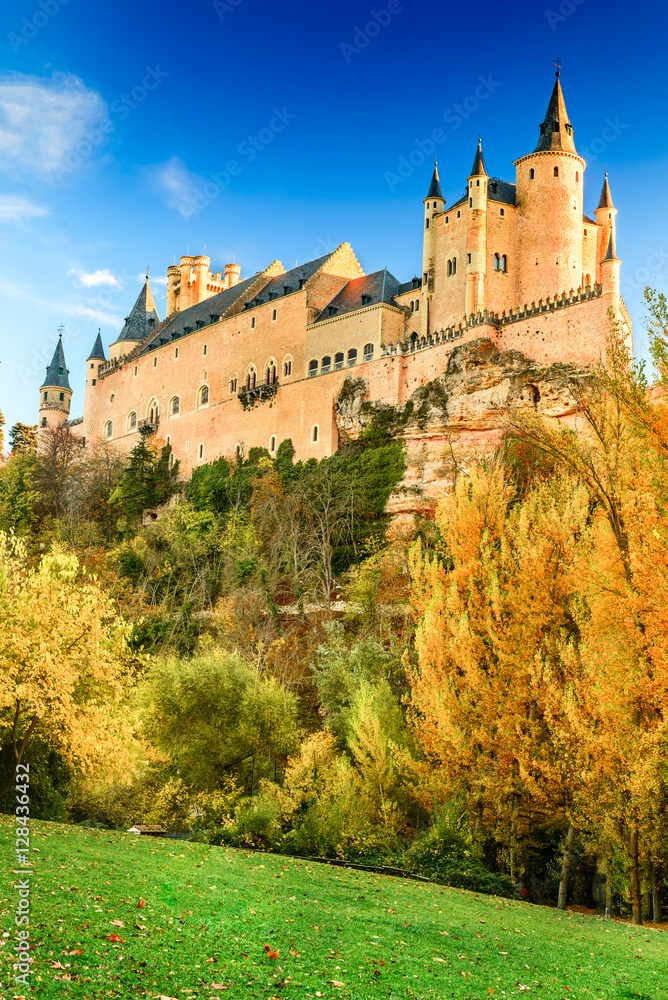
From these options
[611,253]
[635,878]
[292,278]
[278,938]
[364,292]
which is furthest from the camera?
[292,278]

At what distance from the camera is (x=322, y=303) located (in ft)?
178

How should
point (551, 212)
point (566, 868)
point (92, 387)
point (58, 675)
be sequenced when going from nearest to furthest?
point (58, 675), point (566, 868), point (551, 212), point (92, 387)

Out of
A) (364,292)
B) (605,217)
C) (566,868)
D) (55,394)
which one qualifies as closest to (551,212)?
(605,217)

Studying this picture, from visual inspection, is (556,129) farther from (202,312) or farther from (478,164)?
(202,312)

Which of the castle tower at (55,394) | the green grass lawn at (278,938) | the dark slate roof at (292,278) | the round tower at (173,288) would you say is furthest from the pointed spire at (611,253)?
the castle tower at (55,394)

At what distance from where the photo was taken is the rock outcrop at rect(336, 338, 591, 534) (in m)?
38.2

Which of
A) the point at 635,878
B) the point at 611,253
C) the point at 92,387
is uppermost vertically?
the point at 92,387

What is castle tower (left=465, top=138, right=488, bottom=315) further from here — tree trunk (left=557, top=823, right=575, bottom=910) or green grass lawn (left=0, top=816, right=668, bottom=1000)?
green grass lawn (left=0, top=816, right=668, bottom=1000)

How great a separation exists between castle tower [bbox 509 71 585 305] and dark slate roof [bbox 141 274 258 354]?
81.5 feet

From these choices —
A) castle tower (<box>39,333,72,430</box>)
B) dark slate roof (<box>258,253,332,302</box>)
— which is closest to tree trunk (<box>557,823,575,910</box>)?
dark slate roof (<box>258,253,332,302</box>)

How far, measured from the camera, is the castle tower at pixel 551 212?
137 feet

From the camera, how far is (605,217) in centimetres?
4322

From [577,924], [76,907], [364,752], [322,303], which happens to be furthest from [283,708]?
[322,303]

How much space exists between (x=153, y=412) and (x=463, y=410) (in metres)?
33.6
